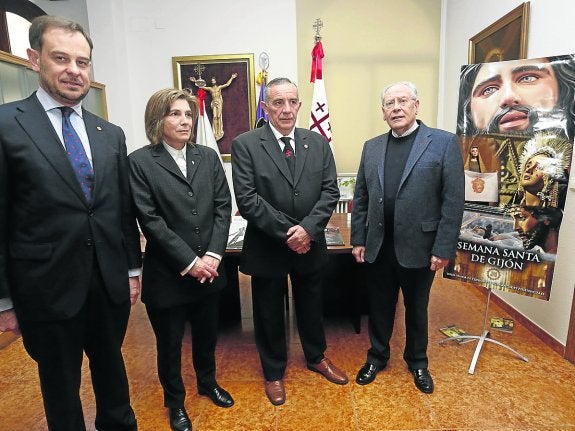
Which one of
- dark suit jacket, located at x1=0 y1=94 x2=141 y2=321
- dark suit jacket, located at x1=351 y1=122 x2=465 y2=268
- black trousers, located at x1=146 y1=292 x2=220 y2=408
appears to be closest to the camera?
dark suit jacket, located at x1=0 y1=94 x2=141 y2=321

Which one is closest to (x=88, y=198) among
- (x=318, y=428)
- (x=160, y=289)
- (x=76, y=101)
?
(x=76, y=101)

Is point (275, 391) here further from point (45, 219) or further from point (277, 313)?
point (45, 219)

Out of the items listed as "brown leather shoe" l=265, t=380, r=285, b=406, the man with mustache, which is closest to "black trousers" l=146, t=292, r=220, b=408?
"brown leather shoe" l=265, t=380, r=285, b=406

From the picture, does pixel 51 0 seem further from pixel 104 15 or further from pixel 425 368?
pixel 425 368

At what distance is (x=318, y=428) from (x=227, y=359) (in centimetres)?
84

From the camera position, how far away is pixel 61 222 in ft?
4.21

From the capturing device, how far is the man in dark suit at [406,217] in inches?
73.5

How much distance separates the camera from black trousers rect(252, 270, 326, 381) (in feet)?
6.55

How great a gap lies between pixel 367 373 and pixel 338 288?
2.61ft

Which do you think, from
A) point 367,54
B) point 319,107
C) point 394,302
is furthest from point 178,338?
point 367,54

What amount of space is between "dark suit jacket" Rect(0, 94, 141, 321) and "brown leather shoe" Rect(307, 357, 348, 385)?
131cm

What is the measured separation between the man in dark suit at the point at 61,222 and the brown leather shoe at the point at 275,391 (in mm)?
888

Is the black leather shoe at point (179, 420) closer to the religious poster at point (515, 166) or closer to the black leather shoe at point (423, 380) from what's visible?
the black leather shoe at point (423, 380)

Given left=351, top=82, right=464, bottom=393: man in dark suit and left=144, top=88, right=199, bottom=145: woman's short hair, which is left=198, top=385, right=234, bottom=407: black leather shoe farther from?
left=144, top=88, right=199, bottom=145: woman's short hair
